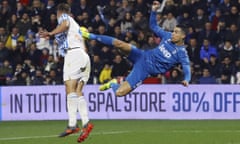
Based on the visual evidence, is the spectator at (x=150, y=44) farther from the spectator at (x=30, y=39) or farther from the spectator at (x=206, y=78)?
the spectator at (x=30, y=39)

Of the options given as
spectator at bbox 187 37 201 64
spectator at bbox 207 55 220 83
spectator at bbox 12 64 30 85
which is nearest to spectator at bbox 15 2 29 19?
spectator at bbox 12 64 30 85

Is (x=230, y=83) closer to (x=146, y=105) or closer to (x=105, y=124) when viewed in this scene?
(x=146, y=105)

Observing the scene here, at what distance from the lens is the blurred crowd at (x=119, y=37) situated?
2442cm

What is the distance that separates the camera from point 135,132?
18.2 metres

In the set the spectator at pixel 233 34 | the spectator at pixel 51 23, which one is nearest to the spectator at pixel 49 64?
the spectator at pixel 51 23

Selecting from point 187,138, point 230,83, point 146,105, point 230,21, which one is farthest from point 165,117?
point 187,138

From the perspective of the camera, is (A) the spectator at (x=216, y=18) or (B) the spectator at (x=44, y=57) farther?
(B) the spectator at (x=44, y=57)

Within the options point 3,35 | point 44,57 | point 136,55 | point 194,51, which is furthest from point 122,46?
point 3,35

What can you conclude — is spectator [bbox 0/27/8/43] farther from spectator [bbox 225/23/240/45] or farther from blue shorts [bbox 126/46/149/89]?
blue shorts [bbox 126/46/149/89]

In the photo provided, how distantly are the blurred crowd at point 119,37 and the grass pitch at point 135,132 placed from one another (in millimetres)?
2077

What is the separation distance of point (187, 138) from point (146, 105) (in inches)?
299

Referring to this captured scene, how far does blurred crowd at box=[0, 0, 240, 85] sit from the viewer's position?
24422 mm

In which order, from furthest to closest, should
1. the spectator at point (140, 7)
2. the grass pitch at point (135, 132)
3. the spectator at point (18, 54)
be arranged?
the spectator at point (140, 7) → the spectator at point (18, 54) → the grass pitch at point (135, 132)

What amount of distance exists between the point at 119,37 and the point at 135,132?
322 inches
